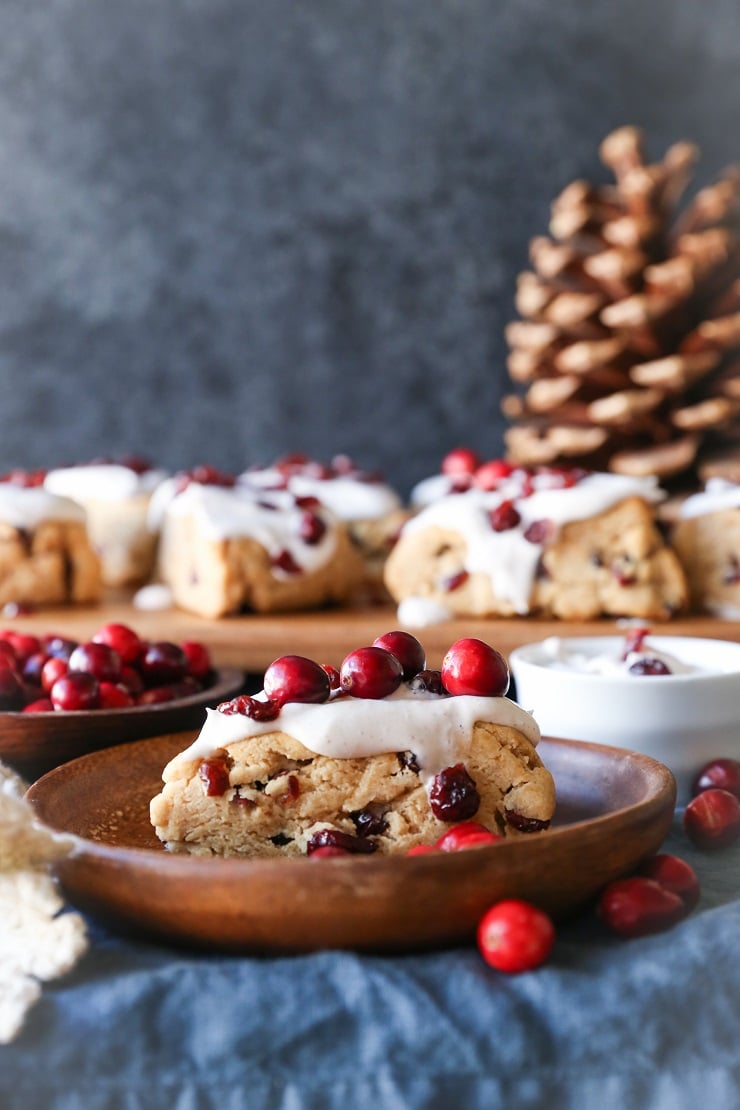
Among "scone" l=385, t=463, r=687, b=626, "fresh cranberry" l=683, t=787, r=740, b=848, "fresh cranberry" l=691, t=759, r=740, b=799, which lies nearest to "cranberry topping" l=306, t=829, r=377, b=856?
"fresh cranberry" l=683, t=787, r=740, b=848

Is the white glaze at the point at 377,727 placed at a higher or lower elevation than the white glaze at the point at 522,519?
lower

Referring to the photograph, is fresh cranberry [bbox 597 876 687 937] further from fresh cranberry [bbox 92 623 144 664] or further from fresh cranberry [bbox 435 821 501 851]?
fresh cranberry [bbox 92 623 144 664]

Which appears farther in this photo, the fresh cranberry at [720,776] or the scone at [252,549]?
the scone at [252,549]

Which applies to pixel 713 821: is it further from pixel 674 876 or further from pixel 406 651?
pixel 406 651

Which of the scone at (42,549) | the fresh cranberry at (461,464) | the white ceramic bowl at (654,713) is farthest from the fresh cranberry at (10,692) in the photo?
the fresh cranberry at (461,464)

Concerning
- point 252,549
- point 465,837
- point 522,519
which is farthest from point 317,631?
point 465,837

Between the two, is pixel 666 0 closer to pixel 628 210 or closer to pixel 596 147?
pixel 596 147

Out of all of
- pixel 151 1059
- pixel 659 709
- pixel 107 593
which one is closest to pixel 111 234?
pixel 107 593

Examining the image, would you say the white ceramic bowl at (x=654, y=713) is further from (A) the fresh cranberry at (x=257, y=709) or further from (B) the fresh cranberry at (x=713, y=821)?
(A) the fresh cranberry at (x=257, y=709)
